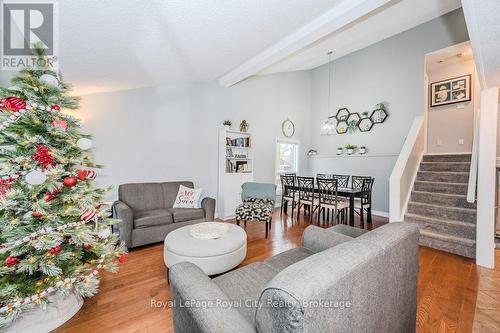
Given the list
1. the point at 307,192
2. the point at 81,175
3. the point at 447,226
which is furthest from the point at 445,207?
the point at 81,175

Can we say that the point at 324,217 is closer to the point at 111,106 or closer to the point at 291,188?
the point at 291,188

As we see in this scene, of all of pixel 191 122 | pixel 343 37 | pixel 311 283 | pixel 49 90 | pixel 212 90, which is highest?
pixel 343 37

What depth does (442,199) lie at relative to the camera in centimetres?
335

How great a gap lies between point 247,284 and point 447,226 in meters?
3.29

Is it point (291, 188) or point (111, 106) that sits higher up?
point (111, 106)

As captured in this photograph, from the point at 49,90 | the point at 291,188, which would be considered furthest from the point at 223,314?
the point at 291,188

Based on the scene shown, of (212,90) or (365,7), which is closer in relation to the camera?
(365,7)

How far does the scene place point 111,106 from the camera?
3328 millimetres

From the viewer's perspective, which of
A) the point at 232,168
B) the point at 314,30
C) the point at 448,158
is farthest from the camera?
the point at 232,168

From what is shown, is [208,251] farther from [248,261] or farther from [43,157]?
[43,157]

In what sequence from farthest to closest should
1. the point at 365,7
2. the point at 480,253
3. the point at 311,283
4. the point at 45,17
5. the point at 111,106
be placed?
the point at 111,106 → the point at 480,253 → the point at 365,7 → the point at 45,17 → the point at 311,283

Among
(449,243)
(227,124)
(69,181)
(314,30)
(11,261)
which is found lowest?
(449,243)

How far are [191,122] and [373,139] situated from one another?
422cm

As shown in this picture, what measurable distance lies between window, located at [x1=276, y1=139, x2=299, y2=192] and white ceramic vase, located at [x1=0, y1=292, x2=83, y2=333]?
466cm
